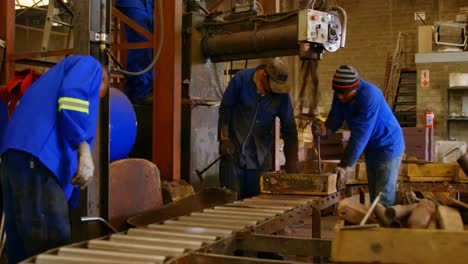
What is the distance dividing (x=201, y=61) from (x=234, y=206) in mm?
2367

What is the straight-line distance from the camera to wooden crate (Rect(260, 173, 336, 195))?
4410mm

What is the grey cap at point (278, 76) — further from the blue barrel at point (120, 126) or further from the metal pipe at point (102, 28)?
the metal pipe at point (102, 28)

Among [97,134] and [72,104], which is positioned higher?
[72,104]

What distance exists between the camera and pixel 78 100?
3.05m

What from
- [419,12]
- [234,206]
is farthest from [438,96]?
[234,206]

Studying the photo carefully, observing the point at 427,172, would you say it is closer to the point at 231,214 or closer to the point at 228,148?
the point at 228,148

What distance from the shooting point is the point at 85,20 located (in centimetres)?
362

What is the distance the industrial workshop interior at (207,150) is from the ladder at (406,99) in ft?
18.0

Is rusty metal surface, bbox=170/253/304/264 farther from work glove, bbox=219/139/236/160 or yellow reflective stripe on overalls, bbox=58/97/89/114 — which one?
work glove, bbox=219/139/236/160

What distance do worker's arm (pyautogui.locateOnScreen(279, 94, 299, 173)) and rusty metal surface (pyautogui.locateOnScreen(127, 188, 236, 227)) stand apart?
1023 mm

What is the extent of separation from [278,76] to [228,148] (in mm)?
827

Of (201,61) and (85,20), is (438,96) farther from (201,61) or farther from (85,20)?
(85,20)

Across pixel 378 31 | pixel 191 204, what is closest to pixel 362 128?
pixel 191 204

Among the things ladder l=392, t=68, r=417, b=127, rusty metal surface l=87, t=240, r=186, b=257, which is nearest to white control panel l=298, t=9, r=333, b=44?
rusty metal surface l=87, t=240, r=186, b=257
